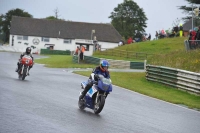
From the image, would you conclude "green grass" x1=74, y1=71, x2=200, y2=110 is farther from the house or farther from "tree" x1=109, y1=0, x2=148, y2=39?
"tree" x1=109, y1=0, x2=148, y2=39

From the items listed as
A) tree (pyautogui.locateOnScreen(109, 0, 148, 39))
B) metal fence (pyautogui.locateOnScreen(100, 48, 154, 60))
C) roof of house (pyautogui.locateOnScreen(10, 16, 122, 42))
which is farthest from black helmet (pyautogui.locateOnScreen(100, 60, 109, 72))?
tree (pyautogui.locateOnScreen(109, 0, 148, 39))

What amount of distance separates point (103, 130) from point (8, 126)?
2221 mm

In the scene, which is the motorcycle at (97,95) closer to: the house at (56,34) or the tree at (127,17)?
the house at (56,34)

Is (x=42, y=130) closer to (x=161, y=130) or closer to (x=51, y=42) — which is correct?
(x=161, y=130)

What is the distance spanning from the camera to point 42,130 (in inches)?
405

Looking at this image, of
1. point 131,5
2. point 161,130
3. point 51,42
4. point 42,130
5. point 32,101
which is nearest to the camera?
point 42,130

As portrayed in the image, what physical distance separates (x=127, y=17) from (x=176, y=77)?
10293 centimetres

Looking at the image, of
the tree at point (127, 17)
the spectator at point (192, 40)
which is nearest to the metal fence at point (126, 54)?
the spectator at point (192, 40)

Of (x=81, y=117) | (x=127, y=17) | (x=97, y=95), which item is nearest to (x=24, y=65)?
(x=97, y=95)

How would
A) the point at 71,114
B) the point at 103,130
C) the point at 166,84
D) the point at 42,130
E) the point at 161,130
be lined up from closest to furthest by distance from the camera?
the point at 42,130 < the point at 103,130 < the point at 161,130 < the point at 71,114 < the point at 166,84

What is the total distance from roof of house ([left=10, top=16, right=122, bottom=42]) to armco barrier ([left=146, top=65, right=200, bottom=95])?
268 ft

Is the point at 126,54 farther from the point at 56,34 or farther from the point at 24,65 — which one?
the point at 56,34

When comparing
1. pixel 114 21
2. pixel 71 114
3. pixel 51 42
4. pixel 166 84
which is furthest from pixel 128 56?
pixel 114 21

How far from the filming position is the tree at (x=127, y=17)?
420 ft
